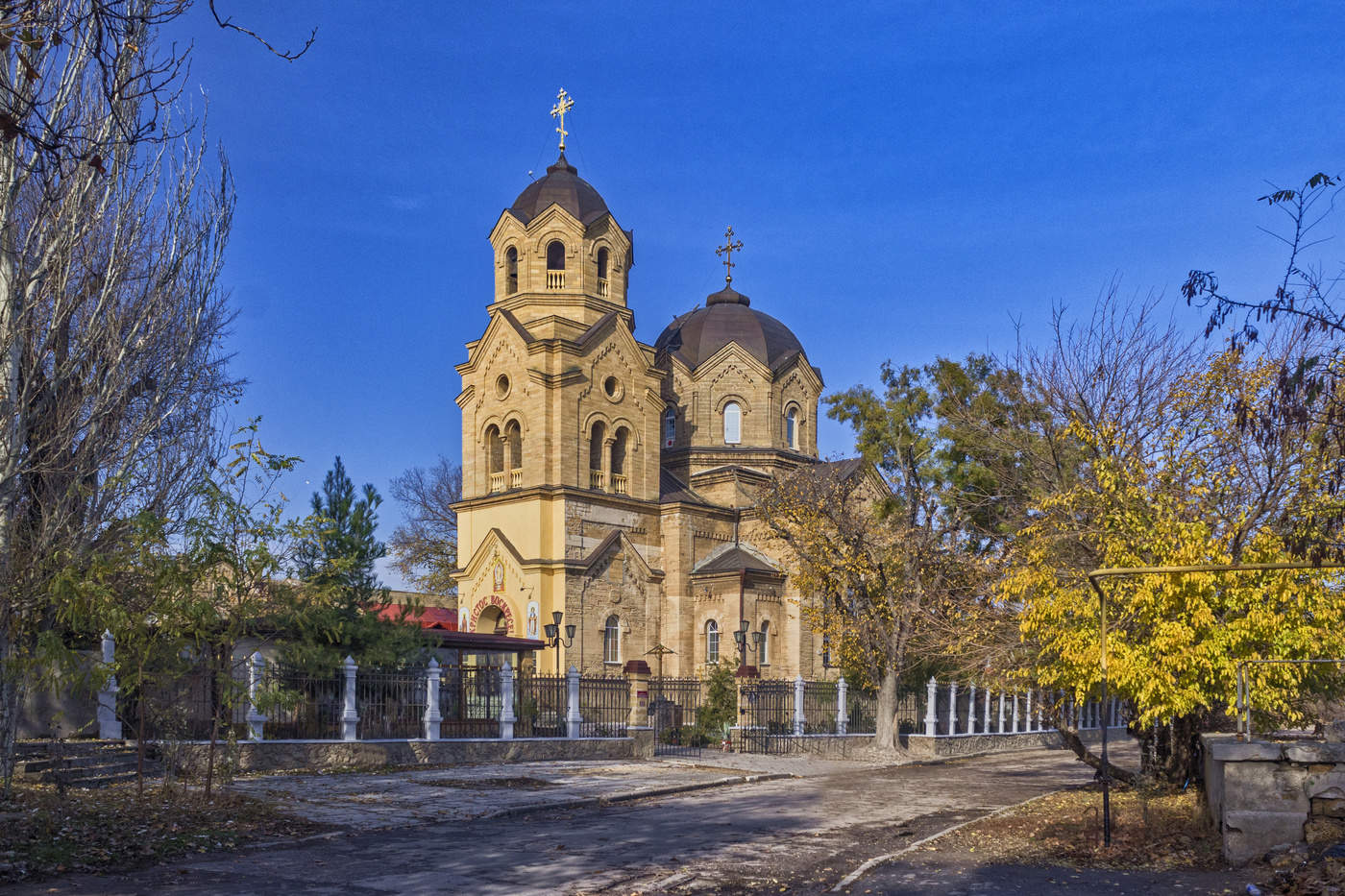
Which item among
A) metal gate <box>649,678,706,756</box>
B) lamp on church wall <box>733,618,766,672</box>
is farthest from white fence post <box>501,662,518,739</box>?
lamp on church wall <box>733,618,766,672</box>

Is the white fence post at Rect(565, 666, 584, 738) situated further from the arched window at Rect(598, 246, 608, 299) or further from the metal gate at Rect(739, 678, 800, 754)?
the arched window at Rect(598, 246, 608, 299)

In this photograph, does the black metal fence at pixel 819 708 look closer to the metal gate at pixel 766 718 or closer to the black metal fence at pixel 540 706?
the metal gate at pixel 766 718

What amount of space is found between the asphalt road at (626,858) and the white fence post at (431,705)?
5.62 meters

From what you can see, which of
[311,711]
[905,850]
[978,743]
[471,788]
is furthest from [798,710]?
[905,850]

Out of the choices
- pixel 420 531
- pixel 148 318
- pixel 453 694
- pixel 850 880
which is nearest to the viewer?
pixel 850 880

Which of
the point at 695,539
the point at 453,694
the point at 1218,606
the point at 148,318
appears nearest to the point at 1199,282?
the point at 1218,606

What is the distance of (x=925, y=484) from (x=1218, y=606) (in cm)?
1448

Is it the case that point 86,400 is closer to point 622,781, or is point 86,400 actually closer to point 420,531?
point 622,781

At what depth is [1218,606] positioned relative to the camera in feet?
45.4

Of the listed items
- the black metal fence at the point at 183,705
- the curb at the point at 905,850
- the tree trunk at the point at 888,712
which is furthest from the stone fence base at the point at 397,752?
the curb at the point at 905,850

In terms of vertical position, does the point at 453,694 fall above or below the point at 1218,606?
below

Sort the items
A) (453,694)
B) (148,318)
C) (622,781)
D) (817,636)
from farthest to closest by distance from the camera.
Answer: (817,636) → (453,694) → (622,781) → (148,318)

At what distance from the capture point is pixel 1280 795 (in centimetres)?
982

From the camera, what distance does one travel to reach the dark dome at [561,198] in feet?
129
